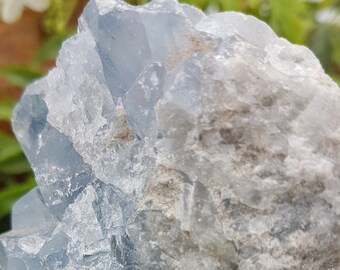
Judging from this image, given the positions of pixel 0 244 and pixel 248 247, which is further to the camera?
pixel 0 244

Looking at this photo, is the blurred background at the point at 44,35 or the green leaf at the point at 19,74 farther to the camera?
the green leaf at the point at 19,74

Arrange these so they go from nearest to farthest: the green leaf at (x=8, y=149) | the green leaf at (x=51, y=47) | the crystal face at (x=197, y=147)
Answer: the crystal face at (x=197, y=147)
the green leaf at (x=8, y=149)
the green leaf at (x=51, y=47)

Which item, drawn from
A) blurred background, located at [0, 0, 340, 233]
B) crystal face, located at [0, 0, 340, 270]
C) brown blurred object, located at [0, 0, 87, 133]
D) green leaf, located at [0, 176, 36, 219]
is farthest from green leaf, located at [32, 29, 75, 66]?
crystal face, located at [0, 0, 340, 270]

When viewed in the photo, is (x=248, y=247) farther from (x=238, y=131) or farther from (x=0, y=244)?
(x=0, y=244)

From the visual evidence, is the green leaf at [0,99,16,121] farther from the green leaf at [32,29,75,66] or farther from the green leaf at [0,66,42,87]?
the green leaf at [32,29,75,66]

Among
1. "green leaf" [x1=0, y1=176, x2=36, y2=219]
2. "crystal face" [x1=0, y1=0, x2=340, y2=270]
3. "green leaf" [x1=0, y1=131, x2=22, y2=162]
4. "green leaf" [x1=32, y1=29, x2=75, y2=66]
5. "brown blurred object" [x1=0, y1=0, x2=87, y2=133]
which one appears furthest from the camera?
"brown blurred object" [x1=0, y1=0, x2=87, y2=133]

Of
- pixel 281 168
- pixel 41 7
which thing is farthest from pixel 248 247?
pixel 41 7

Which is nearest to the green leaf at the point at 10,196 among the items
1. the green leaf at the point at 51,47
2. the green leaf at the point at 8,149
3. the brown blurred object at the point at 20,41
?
the green leaf at the point at 8,149

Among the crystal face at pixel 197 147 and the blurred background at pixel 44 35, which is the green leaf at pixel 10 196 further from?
the crystal face at pixel 197 147
